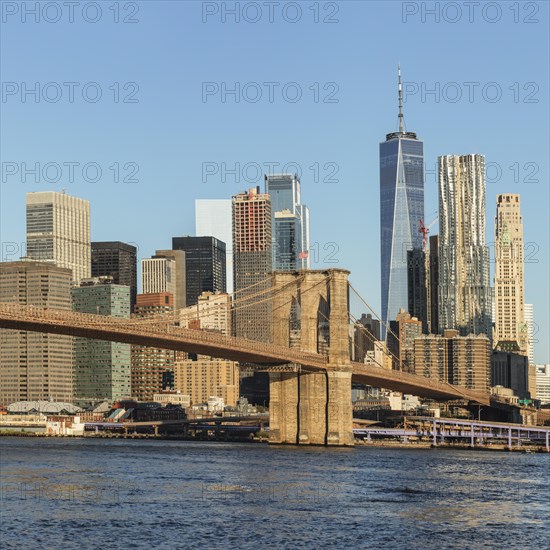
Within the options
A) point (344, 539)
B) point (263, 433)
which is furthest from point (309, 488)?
point (263, 433)

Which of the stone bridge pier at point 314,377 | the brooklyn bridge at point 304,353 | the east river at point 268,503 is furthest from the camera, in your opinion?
the stone bridge pier at point 314,377

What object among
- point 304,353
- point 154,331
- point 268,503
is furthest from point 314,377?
point 268,503

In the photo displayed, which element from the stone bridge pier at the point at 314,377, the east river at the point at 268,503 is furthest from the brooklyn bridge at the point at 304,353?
the east river at the point at 268,503

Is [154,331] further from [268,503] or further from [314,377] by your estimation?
[268,503]

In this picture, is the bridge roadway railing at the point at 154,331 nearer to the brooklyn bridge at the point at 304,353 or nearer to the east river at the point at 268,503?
the brooklyn bridge at the point at 304,353

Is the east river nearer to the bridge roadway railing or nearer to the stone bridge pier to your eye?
the bridge roadway railing

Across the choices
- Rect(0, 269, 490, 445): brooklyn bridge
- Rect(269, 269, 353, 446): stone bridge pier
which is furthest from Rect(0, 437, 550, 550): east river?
Rect(269, 269, 353, 446): stone bridge pier
